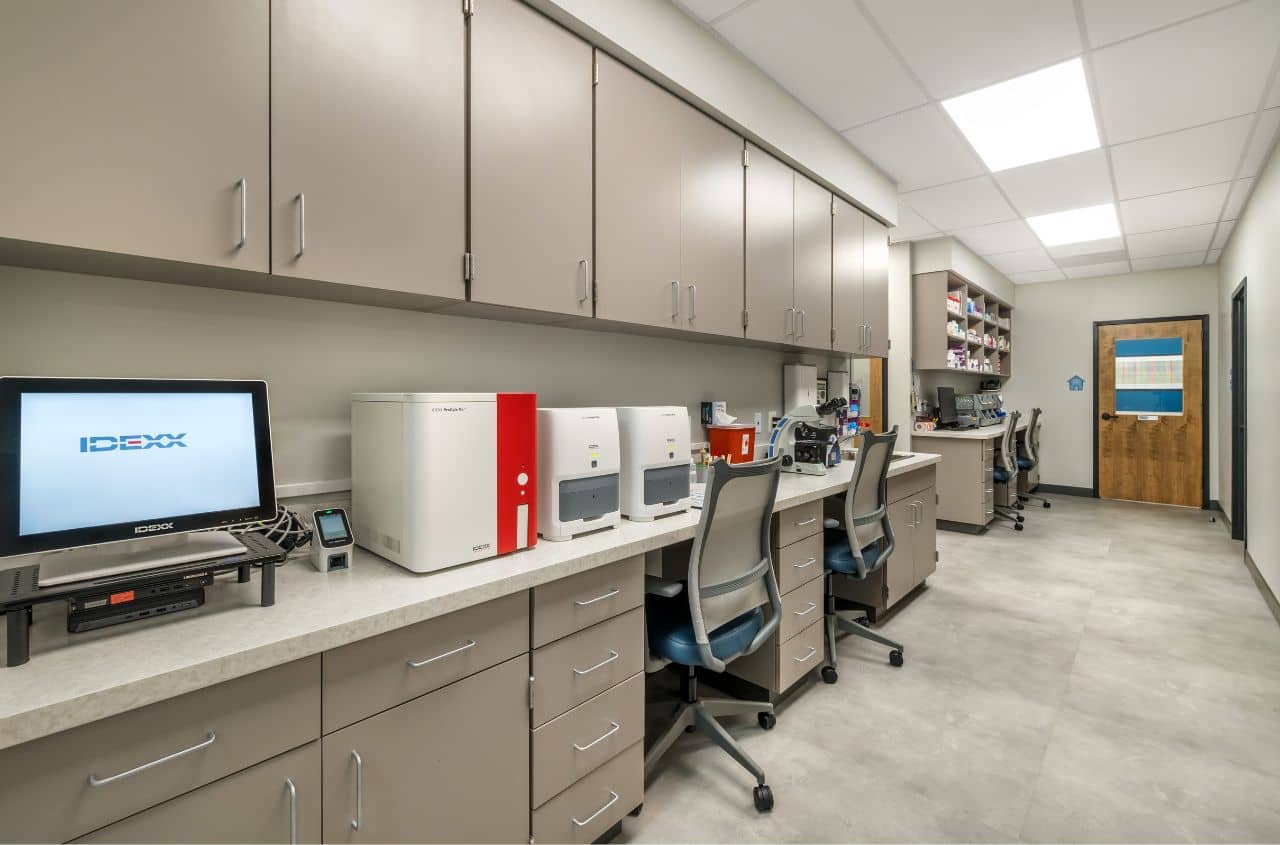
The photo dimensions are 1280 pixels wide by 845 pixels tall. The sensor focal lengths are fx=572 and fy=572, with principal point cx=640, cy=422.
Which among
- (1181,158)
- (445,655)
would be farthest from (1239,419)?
(445,655)

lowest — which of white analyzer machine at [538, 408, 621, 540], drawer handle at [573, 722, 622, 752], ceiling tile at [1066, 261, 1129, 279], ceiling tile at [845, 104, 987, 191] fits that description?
drawer handle at [573, 722, 622, 752]

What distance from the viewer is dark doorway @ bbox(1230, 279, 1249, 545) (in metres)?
4.44

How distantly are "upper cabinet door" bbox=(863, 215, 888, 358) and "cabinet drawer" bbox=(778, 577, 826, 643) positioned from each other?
1.82m

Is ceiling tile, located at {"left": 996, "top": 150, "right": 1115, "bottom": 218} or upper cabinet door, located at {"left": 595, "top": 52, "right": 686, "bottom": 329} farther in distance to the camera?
ceiling tile, located at {"left": 996, "top": 150, "right": 1115, "bottom": 218}

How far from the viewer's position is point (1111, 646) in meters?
2.92

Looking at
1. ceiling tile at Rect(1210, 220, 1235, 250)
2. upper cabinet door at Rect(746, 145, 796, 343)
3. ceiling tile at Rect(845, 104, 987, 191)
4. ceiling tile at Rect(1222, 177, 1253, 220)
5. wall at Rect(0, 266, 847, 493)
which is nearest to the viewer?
wall at Rect(0, 266, 847, 493)

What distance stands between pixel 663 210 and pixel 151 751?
2.05 meters

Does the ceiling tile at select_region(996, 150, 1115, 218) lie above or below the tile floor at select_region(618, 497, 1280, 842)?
above

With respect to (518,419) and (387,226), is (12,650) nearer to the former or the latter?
(518,419)

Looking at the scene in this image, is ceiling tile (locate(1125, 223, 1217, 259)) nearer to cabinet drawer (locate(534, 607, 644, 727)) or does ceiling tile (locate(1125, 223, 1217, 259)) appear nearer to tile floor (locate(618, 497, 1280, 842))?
tile floor (locate(618, 497, 1280, 842))

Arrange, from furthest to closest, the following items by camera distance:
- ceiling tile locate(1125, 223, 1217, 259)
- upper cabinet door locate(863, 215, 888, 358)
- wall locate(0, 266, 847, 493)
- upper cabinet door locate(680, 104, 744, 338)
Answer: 1. ceiling tile locate(1125, 223, 1217, 259)
2. upper cabinet door locate(863, 215, 888, 358)
3. upper cabinet door locate(680, 104, 744, 338)
4. wall locate(0, 266, 847, 493)

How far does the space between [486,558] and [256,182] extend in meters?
1.00

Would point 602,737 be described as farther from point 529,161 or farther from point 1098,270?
point 1098,270

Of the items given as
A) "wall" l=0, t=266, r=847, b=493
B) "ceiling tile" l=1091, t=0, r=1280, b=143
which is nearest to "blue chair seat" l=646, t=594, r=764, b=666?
"wall" l=0, t=266, r=847, b=493
